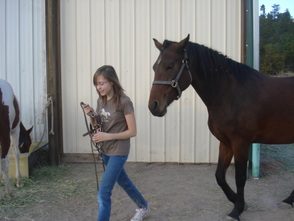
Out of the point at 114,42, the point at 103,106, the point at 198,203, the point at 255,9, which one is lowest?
the point at 198,203

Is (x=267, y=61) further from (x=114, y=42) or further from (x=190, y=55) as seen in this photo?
(x=190, y=55)

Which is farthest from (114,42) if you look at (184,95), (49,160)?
(49,160)

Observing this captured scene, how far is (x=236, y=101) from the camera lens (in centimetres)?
314

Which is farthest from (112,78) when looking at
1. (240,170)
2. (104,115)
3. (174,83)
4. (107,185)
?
Result: (240,170)

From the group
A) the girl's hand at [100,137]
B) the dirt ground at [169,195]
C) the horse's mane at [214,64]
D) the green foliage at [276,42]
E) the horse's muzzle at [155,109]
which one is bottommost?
the dirt ground at [169,195]

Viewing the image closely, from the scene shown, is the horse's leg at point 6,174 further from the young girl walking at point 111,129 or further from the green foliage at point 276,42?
the green foliage at point 276,42

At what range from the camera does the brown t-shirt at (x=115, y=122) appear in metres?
2.59

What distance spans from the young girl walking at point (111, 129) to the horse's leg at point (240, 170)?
45.0 inches

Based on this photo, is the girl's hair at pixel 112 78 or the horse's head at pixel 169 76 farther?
the horse's head at pixel 169 76

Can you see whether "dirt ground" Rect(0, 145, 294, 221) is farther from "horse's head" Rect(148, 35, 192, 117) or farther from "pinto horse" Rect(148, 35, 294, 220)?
"horse's head" Rect(148, 35, 192, 117)

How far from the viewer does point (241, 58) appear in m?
4.81

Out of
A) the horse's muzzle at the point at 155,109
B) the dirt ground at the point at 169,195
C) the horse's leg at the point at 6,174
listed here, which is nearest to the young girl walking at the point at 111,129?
the horse's muzzle at the point at 155,109

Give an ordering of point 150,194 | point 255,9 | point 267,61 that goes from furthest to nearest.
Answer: point 267,61 < point 255,9 < point 150,194

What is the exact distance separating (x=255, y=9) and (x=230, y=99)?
1.81 meters
